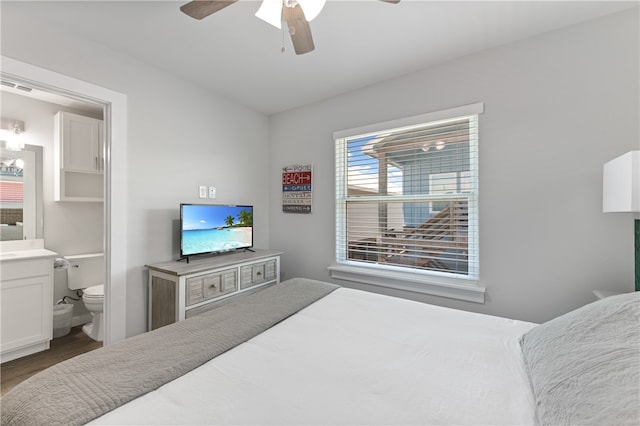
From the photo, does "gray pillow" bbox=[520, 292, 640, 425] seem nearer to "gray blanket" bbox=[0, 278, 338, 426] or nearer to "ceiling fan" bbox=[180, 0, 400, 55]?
"gray blanket" bbox=[0, 278, 338, 426]

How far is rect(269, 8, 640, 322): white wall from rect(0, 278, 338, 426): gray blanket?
185 cm

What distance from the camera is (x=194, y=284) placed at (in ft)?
7.16

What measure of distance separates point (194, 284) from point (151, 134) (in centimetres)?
141

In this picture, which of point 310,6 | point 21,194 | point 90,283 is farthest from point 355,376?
point 21,194

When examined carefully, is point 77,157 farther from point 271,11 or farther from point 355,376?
point 355,376

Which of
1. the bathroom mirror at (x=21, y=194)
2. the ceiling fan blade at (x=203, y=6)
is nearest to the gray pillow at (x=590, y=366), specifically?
the ceiling fan blade at (x=203, y=6)

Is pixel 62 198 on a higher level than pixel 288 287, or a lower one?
higher

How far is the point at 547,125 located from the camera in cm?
195

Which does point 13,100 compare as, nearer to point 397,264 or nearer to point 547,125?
point 397,264

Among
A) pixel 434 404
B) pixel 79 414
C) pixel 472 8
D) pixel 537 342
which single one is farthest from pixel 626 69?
pixel 79 414

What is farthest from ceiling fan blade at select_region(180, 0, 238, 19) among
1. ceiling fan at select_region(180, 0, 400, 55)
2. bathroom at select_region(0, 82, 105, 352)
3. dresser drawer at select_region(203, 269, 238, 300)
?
bathroom at select_region(0, 82, 105, 352)

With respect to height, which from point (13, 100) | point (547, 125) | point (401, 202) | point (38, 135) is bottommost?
point (401, 202)

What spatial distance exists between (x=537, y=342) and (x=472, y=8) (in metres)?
1.98

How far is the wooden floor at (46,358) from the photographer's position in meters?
2.03
